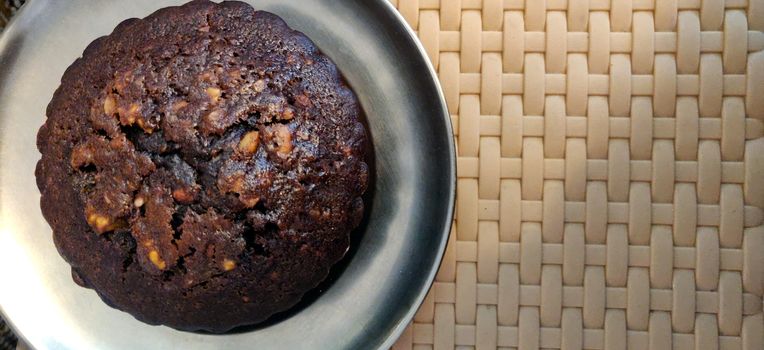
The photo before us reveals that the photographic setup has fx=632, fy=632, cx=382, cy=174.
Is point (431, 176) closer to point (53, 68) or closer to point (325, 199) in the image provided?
point (325, 199)

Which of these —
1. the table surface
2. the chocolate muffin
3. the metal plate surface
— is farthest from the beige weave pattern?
the chocolate muffin

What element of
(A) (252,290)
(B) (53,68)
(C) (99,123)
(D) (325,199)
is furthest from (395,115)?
(B) (53,68)

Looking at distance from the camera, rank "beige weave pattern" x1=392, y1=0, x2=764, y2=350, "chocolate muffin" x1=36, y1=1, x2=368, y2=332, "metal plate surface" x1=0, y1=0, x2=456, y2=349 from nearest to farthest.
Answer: "chocolate muffin" x1=36, y1=1, x2=368, y2=332 → "metal plate surface" x1=0, y1=0, x2=456, y2=349 → "beige weave pattern" x1=392, y1=0, x2=764, y2=350

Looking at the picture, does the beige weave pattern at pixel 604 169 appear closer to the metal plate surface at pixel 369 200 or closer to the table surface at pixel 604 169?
the table surface at pixel 604 169

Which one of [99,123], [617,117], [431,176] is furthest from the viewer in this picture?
[617,117]

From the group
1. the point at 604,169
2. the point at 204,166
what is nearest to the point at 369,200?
the point at 204,166

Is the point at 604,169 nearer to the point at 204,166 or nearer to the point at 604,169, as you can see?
the point at 604,169

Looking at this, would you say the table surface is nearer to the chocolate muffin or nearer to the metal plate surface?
the metal plate surface
